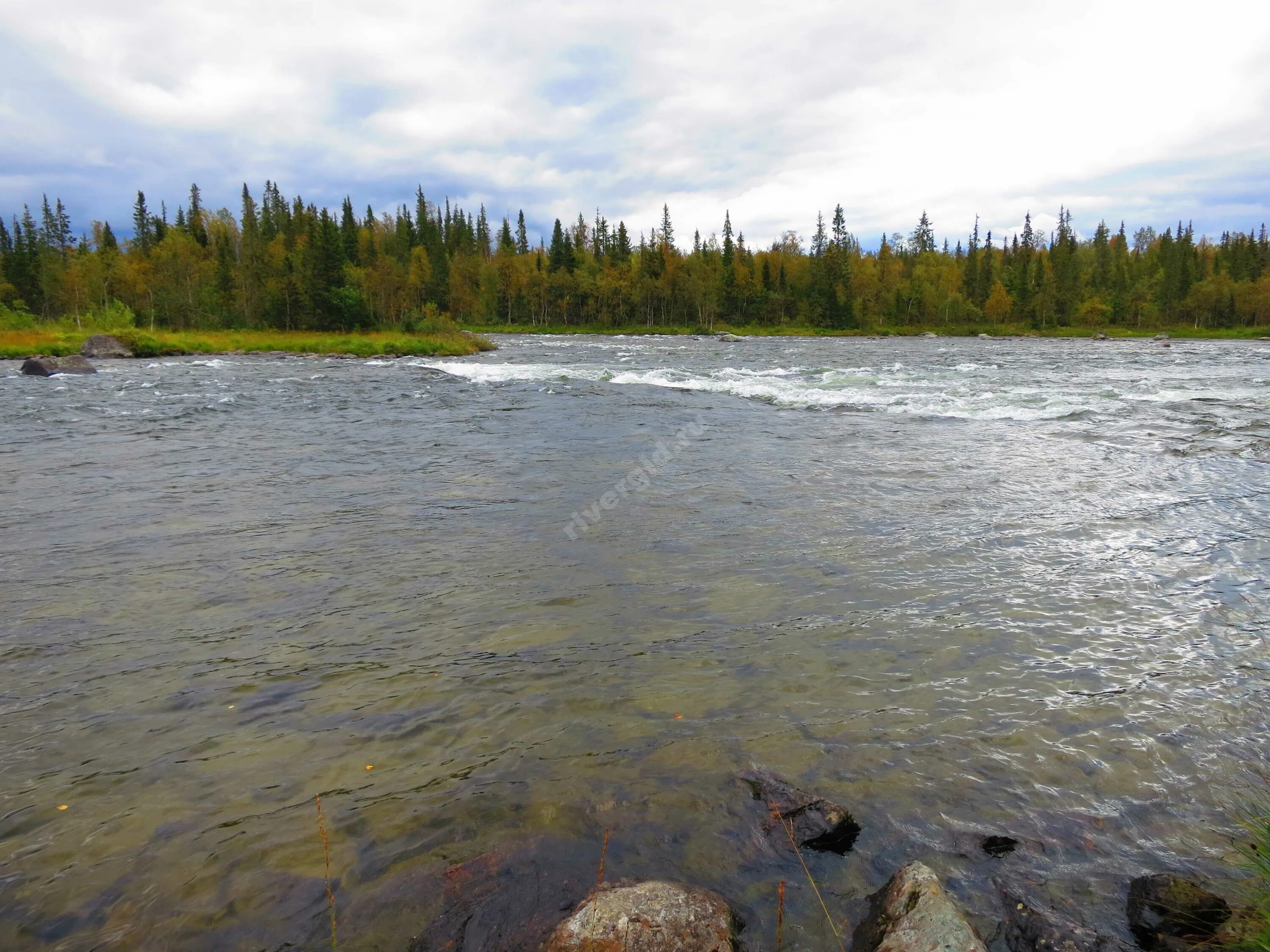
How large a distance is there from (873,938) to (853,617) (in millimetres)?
3348

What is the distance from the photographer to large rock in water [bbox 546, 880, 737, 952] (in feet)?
8.86

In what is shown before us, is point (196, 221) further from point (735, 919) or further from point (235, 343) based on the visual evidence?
point (735, 919)

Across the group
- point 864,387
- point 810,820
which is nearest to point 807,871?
point 810,820

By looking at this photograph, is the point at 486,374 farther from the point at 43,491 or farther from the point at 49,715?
the point at 49,715

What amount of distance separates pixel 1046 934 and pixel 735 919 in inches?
50.1

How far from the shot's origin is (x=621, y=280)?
10819cm

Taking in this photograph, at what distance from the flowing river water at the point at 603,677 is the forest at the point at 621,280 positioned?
7163 cm

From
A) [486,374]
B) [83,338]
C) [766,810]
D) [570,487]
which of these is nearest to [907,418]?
[570,487]

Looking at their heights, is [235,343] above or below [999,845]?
above

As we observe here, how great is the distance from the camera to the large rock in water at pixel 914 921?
8.61ft

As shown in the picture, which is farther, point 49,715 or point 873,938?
point 49,715

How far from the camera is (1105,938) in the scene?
2857mm

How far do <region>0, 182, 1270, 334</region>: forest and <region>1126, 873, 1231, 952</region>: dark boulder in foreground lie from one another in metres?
78.9

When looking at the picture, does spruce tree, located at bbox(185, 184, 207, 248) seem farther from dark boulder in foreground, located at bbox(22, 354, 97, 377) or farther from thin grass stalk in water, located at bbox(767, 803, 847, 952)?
thin grass stalk in water, located at bbox(767, 803, 847, 952)
